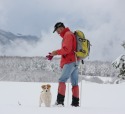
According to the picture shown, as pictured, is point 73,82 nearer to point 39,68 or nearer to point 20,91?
point 20,91

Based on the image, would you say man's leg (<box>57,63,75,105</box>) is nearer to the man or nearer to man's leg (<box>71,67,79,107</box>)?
the man

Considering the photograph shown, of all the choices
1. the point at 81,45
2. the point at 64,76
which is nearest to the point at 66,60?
the point at 64,76

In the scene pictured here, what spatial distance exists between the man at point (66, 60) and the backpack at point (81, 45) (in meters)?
0.10

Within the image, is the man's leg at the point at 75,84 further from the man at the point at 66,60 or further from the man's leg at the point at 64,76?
the man's leg at the point at 64,76

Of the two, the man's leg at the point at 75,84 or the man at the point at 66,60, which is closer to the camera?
the man at the point at 66,60

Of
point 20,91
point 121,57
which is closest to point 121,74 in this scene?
point 121,57

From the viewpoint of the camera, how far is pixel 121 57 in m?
32.9

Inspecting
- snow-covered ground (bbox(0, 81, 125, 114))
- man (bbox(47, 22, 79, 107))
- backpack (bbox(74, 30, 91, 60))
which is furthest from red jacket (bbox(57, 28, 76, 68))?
snow-covered ground (bbox(0, 81, 125, 114))

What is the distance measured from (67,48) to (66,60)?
348 mm

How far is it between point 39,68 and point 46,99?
3628 inches

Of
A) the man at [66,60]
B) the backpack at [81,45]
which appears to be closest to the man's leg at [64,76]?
the man at [66,60]

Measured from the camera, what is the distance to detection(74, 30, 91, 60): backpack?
32.0 ft

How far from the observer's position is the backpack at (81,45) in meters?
9.74

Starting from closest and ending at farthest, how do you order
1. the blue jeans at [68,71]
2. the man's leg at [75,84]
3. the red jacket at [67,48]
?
1. the red jacket at [67,48]
2. the blue jeans at [68,71]
3. the man's leg at [75,84]
